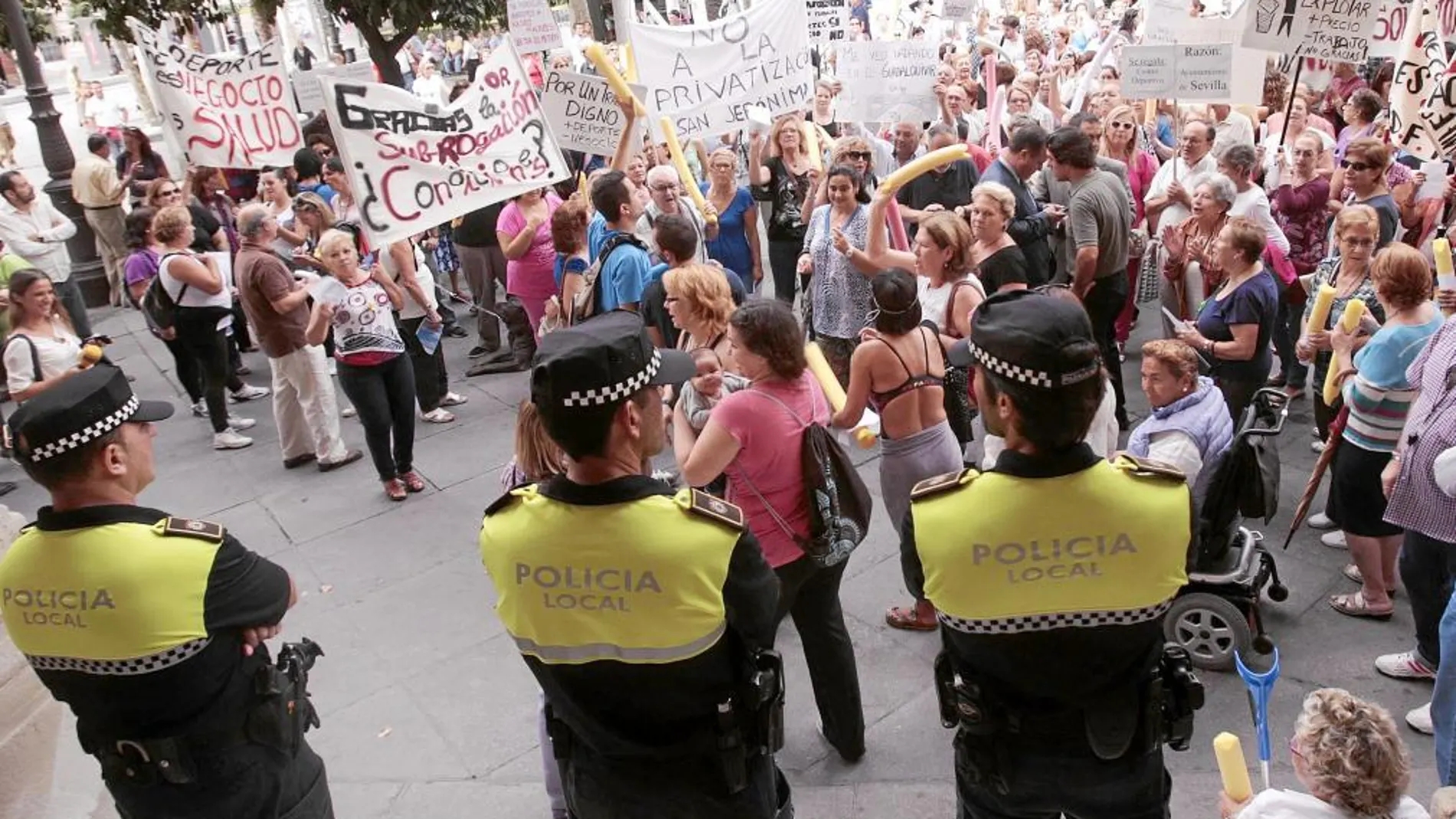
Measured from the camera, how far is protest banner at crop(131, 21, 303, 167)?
813 cm

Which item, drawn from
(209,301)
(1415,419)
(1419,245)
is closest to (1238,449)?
(1415,419)

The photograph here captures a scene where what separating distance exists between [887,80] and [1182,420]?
5438mm

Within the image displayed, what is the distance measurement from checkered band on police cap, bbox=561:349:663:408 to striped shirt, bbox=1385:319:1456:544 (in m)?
3.10

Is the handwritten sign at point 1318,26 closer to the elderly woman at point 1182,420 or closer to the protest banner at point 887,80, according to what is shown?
the protest banner at point 887,80

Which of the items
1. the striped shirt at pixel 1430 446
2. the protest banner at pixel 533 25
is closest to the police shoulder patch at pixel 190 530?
the striped shirt at pixel 1430 446

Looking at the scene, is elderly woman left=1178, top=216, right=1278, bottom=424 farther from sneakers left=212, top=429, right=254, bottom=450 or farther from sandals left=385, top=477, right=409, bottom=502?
sneakers left=212, top=429, right=254, bottom=450

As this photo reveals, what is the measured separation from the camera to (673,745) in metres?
2.77

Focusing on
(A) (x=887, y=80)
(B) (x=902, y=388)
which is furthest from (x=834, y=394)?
(A) (x=887, y=80)

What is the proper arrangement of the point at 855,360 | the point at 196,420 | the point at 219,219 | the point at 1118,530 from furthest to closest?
the point at 219,219, the point at 196,420, the point at 855,360, the point at 1118,530

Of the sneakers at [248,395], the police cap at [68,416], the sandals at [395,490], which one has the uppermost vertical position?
the police cap at [68,416]

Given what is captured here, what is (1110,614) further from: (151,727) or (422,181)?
(422,181)

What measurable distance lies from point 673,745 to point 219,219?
32.2ft

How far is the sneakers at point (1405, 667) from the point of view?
4520 mm

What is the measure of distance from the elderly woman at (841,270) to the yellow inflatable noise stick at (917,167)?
26 cm
